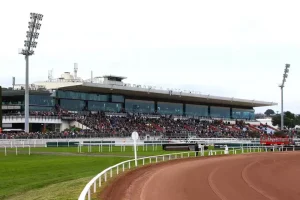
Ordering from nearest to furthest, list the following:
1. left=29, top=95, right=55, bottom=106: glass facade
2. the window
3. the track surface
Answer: the track surface < left=29, top=95, right=55, bottom=106: glass facade < the window

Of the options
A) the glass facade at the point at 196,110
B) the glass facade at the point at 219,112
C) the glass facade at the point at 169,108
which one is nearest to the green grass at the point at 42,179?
the glass facade at the point at 169,108

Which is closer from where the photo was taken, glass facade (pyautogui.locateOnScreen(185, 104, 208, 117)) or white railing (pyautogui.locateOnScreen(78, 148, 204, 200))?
white railing (pyautogui.locateOnScreen(78, 148, 204, 200))

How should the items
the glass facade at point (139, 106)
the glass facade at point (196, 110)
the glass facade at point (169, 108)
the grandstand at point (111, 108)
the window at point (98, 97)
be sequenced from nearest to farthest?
the grandstand at point (111, 108)
the window at point (98, 97)
the glass facade at point (139, 106)
the glass facade at point (169, 108)
the glass facade at point (196, 110)

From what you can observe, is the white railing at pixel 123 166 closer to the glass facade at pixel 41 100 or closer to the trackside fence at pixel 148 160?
the trackside fence at pixel 148 160

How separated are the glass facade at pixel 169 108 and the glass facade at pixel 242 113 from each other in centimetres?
1754

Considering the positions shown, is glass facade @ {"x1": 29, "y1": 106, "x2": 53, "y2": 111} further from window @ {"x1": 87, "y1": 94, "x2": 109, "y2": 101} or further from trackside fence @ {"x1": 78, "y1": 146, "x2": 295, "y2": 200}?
trackside fence @ {"x1": 78, "y1": 146, "x2": 295, "y2": 200}

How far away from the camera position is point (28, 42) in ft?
202

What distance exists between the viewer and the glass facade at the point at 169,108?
94.8 m

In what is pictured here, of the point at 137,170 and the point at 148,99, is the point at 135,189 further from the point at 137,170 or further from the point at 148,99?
the point at 148,99

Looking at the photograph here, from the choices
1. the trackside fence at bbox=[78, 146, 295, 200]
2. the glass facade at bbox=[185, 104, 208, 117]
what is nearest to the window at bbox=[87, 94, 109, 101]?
the glass facade at bbox=[185, 104, 208, 117]

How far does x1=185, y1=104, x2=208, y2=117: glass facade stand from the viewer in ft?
329

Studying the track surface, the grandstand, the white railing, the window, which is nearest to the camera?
the track surface

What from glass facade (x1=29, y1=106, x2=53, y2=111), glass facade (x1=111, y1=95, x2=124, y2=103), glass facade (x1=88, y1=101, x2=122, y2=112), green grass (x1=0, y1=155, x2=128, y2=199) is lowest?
green grass (x1=0, y1=155, x2=128, y2=199)

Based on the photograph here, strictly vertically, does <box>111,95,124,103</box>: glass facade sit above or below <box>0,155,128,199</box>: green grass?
above
